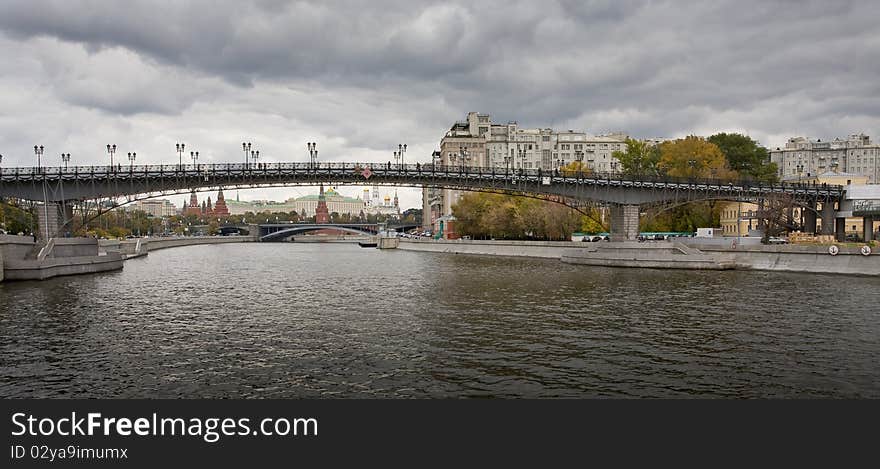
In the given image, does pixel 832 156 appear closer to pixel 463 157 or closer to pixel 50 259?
pixel 463 157

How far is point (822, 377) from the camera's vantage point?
1895 cm

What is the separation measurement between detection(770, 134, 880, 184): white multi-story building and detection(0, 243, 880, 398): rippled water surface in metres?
166

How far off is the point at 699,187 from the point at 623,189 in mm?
9916

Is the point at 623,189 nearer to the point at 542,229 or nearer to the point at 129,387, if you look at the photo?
the point at 542,229

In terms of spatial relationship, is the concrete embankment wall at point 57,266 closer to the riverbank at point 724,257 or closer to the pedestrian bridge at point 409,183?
the pedestrian bridge at point 409,183

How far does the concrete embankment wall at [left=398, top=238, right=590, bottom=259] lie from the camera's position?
8509 centimetres

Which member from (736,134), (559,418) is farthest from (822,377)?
(736,134)

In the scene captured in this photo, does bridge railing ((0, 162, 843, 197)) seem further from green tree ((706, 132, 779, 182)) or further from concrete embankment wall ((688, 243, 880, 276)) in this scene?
green tree ((706, 132, 779, 182))

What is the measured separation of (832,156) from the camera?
612ft

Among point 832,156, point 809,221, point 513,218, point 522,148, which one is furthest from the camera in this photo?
point 832,156

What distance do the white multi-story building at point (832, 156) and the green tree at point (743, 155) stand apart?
248 ft

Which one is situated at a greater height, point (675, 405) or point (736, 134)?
point (736, 134)

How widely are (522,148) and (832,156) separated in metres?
97.1

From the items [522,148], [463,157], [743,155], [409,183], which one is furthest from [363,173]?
[522,148]
